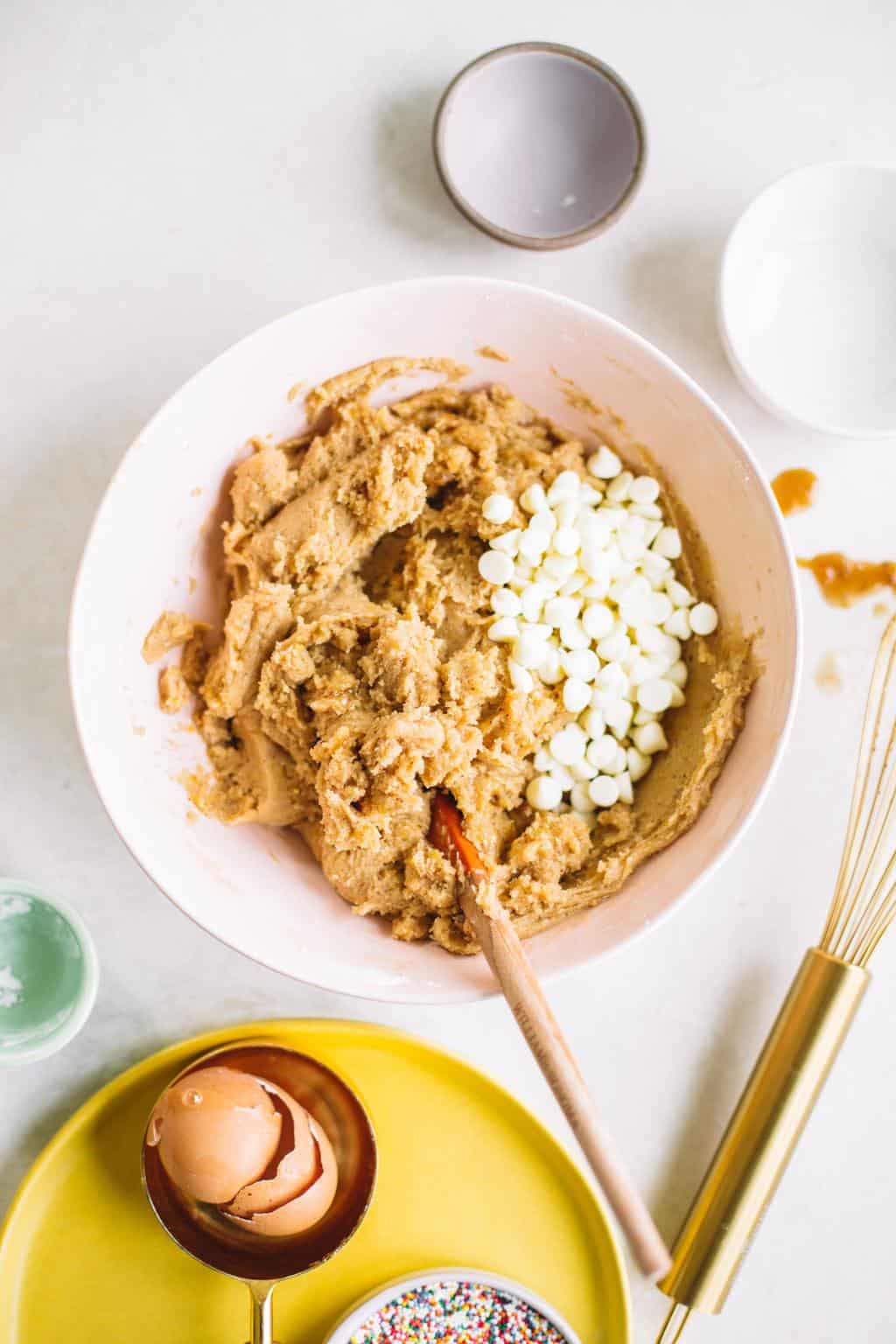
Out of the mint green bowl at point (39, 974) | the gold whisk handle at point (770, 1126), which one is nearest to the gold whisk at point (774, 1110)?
the gold whisk handle at point (770, 1126)

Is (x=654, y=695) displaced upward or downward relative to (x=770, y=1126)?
upward

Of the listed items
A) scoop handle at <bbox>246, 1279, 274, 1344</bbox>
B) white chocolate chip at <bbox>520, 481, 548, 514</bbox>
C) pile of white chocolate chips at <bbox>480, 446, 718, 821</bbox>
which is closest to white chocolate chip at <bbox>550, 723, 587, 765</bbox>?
pile of white chocolate chips at <bbox>480, 446, 718, 821</bbox>

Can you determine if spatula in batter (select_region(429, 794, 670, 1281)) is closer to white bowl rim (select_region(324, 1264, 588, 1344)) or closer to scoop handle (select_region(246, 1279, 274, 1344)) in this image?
white bowl rim (select_region(324, 1264, 588, 1344))

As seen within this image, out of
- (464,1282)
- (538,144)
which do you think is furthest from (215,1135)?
(538,144)

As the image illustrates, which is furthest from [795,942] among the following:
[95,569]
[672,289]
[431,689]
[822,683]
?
[95,569]

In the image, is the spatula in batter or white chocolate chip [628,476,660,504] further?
white chocolate chip [628,476,660,504]

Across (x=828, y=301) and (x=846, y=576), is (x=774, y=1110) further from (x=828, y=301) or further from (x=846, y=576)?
(x=828, y=301)

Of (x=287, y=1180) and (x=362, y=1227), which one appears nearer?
(x=287, y=1180)

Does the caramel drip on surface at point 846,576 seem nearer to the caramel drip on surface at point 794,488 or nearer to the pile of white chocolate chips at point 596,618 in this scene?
the caramel drip on surface at point 794,488
